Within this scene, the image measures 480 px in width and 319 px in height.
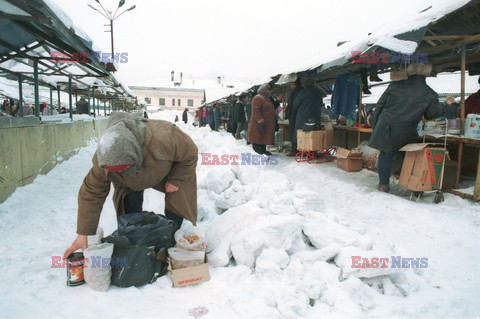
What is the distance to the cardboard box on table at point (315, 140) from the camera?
7539mm

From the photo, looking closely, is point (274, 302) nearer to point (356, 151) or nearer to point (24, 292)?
point (24, 292)

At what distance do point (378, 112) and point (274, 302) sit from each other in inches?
152

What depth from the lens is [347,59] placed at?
5.56 m

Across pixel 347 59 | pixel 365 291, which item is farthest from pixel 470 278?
pixel 347 59

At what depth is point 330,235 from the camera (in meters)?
2.94

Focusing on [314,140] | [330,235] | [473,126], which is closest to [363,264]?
[330,235]

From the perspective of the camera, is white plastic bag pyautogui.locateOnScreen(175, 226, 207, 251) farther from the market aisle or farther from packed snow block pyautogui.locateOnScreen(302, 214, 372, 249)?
the market aisle

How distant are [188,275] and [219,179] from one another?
99.6 inches

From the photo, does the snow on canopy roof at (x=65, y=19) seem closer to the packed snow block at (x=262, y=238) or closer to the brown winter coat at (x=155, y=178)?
the brown winter coat at (x=155, y=178)

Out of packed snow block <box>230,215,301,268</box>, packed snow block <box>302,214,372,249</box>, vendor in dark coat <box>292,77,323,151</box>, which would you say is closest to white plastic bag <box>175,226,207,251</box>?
packed snow block <box>230,215,301,268</box>

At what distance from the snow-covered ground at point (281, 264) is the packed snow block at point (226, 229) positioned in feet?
0.03

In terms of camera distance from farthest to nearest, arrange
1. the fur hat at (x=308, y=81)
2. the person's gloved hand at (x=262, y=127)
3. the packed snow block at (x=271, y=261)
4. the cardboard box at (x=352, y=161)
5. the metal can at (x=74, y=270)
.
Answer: the person's gloved hand at (x=262, y=127), the fur hat at (x=308, y=81), the cardboard box at (x=352, y=161), the packed snow block at (x=271, y=261), the metal can at (x=74, y=270)

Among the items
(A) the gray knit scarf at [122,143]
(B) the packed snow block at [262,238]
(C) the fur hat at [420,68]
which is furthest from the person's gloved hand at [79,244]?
(C) the fur hat at [420,68]

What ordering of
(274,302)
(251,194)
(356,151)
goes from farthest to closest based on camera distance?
(356,151) → (251,194) → (274,302)
